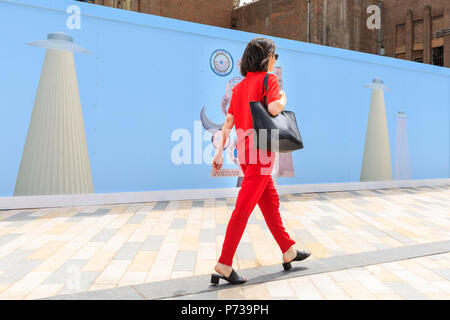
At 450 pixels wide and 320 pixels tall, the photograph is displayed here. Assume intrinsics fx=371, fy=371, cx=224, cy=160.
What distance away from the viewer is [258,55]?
2.83 metres

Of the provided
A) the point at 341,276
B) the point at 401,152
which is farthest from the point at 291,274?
the point at 401,152

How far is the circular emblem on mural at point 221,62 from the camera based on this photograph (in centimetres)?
694

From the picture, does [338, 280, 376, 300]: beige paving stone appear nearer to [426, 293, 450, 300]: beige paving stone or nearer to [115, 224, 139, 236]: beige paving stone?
[426, 293, 450, 300]: beige paving stone

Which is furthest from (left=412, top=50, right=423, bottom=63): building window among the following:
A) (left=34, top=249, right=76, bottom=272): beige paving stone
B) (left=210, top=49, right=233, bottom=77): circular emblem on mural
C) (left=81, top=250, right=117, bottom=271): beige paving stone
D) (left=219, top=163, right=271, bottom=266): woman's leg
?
(left=34, top=249, right=76, bottom=272): beige paving stone

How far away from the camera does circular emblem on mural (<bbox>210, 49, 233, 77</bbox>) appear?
694 cm

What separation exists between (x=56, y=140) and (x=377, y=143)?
22.5ft

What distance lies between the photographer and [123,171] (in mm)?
6137

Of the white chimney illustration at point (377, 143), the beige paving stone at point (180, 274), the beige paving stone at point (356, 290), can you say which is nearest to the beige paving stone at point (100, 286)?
the beige paving stone at point (180, 274)

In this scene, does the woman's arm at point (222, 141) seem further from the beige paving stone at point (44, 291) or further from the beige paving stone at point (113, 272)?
the beige paving stone at point (44, 291)

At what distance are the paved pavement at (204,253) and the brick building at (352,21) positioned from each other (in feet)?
65.7

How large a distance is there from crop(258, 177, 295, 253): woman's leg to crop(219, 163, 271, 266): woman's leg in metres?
0.20

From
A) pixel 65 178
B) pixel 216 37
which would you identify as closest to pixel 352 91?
pixel 216 37

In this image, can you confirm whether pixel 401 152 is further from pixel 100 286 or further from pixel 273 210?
pixel 100 286

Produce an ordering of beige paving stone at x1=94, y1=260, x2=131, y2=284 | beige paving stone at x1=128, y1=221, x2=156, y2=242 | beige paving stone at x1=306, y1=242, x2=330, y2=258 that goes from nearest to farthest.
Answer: beige paving stone at x1=94, y1=260, x2=131, y2=284 < beige paving stone at x1=306, y1=242, x2=330, y2=258 < beige paving stone at x1=128, y1=221, x2=156, y2=242
